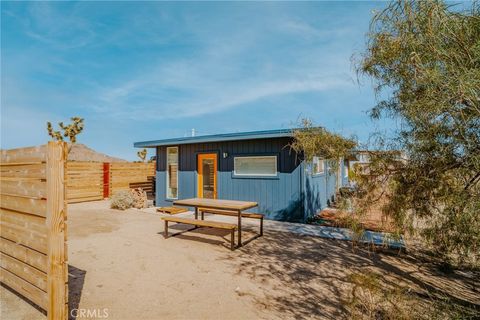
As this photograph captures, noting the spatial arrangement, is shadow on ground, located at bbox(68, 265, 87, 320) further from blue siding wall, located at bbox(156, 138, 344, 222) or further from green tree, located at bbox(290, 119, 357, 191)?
blue siding wall, located at bbox(156, 138, 344, 222)

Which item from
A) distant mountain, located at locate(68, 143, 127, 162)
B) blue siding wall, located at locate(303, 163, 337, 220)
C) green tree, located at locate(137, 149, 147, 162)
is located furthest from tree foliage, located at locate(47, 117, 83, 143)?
distant mountain, located at locate(68, 143, 127, 162)

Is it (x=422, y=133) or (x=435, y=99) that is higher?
(x=435, y=99)

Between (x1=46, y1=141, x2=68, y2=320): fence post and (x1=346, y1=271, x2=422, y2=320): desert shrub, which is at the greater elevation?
(x1=46, y1=141, x2=68, y2=320): fence post

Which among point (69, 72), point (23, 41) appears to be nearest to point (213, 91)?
point (69, 72)

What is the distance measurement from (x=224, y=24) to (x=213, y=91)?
265 inches

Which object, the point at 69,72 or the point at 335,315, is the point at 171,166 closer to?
the point at 69,72

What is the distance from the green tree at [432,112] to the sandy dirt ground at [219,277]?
1.36m

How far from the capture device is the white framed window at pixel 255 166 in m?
7.97

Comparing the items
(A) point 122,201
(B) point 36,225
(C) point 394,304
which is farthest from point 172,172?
(C) point 394,304

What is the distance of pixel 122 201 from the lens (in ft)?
32.7

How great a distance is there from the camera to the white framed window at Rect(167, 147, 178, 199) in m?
10.2

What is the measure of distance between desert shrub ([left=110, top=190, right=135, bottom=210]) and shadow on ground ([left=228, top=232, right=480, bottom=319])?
258 inches

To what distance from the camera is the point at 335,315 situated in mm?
2662

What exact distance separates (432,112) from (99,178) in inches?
552
